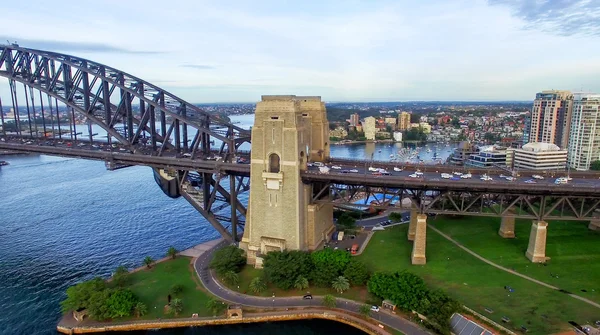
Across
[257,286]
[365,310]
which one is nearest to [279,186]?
[257,286]

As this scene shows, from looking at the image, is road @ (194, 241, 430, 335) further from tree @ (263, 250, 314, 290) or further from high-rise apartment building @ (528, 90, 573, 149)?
high-rise apartment building @ (528, 90, 573, 149)

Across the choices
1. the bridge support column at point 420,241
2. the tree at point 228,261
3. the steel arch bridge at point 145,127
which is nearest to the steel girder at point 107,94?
the steel arch bridge at point 145,127

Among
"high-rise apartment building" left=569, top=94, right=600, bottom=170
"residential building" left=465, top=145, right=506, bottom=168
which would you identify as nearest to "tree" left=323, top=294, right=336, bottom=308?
"residential building" left=465, top=145, right=506, bottom=168

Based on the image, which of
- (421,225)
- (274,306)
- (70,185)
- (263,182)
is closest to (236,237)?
(263,182)

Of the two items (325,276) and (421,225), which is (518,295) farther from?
(325,276)

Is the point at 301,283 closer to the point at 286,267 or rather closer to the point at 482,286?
the point at 286,267

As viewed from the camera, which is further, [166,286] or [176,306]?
[166,286]
